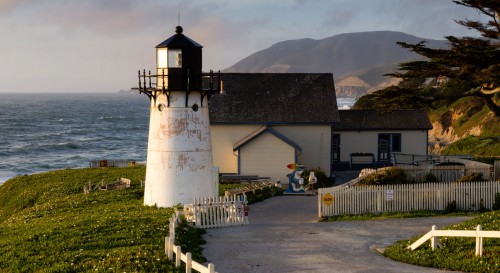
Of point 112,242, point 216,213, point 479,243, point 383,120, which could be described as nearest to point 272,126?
point 383,120

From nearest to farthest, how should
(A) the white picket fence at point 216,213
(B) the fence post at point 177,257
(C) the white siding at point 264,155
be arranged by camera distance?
1. (B) the fence post at point 177,257
2. (A) the white picket fence at point 216,213
3. (C) the white siding at point 264,155

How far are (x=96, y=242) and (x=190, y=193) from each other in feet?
27.3

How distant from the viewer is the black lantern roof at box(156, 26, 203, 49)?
27422 mm

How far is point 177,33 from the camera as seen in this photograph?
28078 millimetres

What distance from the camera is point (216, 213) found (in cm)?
2531

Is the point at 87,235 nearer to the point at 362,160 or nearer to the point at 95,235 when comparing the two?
the point at 95,235

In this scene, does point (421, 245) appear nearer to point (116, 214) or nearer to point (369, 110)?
point (116, 214)

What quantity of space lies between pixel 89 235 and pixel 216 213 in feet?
18.7

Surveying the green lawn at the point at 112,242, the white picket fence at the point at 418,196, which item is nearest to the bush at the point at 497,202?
the white picket fence at the point at 418,196

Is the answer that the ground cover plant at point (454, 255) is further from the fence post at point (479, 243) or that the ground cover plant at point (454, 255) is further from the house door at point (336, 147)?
the house door at point (336, 147)

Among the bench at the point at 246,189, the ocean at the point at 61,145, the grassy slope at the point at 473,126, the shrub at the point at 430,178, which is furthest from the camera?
the ocean at the point at 61,145

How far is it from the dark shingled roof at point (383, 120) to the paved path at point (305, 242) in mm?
14917

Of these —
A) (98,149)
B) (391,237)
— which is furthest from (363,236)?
(98,149)

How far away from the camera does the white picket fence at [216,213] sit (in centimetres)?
2419
